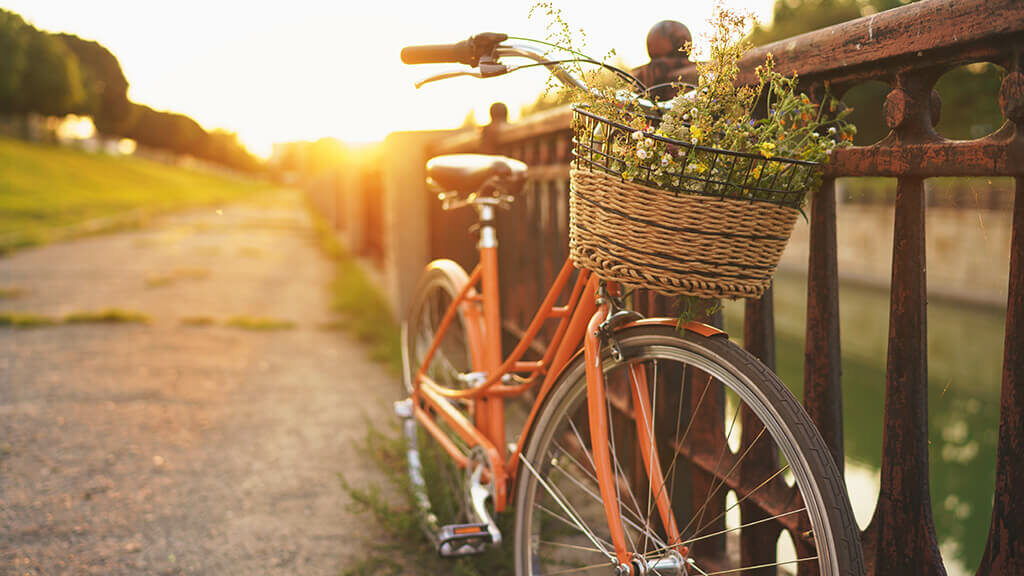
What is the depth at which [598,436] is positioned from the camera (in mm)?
1577

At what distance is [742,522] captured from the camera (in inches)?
73.1

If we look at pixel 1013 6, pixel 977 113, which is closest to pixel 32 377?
pixel 1013 6

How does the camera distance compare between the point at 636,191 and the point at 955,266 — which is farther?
the point at 955,266

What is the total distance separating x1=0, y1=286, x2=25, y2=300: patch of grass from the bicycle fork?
6.25 meters

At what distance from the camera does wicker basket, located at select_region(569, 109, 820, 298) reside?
3.95 ft

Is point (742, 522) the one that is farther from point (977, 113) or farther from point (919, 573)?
point (977, 113)

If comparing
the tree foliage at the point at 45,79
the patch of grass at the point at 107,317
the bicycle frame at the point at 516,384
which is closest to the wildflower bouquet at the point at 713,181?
the bicycle frame at the point at 516,384

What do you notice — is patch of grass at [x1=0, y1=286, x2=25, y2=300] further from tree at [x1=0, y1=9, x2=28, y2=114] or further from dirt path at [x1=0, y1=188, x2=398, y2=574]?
tree at [x1=0, y1=9, x2=28, y2=114]

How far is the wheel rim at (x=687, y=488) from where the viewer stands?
1.30 m

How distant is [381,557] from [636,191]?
4.83 ft

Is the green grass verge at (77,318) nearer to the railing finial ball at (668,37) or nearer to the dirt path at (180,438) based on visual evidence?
the dirt path at (180,438)

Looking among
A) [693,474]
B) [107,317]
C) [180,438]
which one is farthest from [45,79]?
[693,474]

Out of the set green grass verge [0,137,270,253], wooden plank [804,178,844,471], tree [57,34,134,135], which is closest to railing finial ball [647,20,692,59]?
wooden plank [804,178,844,471]

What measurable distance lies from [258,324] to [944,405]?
5717 mm
